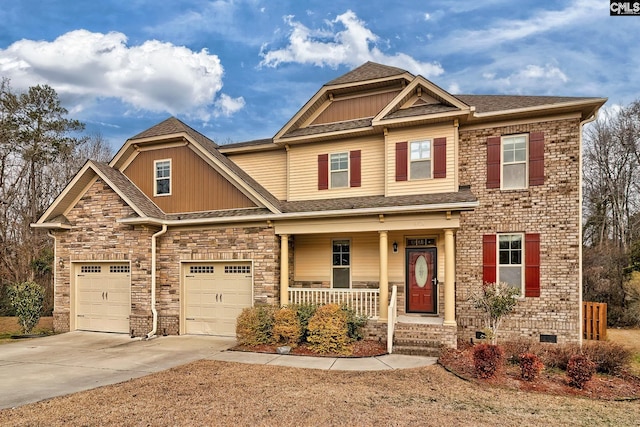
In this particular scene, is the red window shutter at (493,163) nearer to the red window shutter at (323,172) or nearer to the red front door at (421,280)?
the red front door at (421,280)

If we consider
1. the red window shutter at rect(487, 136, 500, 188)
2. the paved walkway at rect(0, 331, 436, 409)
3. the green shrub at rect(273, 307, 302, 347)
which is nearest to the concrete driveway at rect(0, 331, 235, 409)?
the paved walkway at rect(0, 331, 436, 409)

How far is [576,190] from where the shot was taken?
413 inches

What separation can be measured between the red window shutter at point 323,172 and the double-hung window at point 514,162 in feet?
17.3

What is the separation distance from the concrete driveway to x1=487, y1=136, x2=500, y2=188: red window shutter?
8853 mm

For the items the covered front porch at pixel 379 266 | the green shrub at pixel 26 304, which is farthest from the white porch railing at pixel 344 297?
the green shrub at pixel 26 304

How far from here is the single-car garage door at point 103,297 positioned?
1277cm

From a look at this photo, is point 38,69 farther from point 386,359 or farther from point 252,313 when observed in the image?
point 386,359

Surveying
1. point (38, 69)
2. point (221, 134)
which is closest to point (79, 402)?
point (38, 69)

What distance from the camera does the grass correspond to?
42.9 ft

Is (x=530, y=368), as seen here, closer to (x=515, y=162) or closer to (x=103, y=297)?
(x=515, y=162)

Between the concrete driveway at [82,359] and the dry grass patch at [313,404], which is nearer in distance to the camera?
the dry grass patch at [313,404]

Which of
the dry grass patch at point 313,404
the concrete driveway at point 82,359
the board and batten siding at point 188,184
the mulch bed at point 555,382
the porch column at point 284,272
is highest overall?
the board and batten siding at point 188,184

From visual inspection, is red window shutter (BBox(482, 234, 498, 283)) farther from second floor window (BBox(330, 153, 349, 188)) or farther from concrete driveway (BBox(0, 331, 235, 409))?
concrete driveway (BBox(0, 331, 235, 409))

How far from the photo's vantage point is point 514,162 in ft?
36.3
